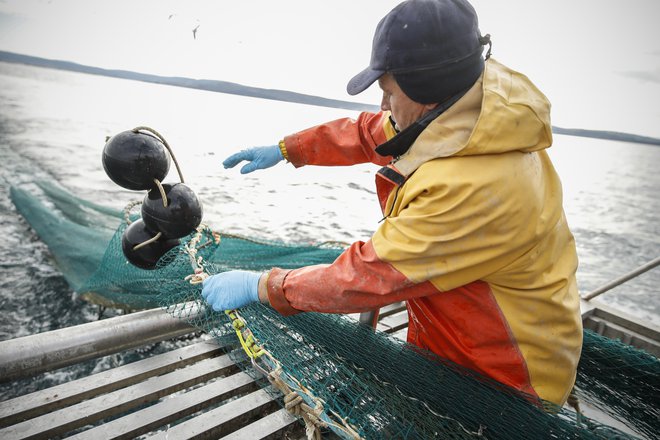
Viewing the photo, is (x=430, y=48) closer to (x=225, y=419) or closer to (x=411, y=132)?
(x=411, y=132)

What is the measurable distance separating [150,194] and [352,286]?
2270mm

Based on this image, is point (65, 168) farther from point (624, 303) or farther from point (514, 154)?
point (624, 303)

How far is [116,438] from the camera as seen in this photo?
6.11 ft

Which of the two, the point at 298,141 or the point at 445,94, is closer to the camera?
the point at 445,94

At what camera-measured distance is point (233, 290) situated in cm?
223

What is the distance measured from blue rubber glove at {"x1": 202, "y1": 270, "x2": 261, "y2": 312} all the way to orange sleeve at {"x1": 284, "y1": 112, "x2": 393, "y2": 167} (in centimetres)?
119

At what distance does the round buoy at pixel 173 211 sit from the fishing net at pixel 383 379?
143 mm

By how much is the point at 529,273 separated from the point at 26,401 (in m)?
2.64

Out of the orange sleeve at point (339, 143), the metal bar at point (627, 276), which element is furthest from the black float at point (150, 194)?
the metal bar at point (627, 276)

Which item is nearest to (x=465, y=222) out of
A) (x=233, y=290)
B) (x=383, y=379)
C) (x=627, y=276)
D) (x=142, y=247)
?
(x=383, y=379)

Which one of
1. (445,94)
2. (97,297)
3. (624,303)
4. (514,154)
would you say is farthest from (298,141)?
(624,303)

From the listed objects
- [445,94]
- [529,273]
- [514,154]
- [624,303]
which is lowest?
[624,303]

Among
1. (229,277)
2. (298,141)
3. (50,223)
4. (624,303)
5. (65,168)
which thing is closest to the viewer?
(229,277)

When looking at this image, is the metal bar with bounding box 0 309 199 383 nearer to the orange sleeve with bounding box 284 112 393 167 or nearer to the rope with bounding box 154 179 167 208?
the rope with bounding box 154 179 167 208
